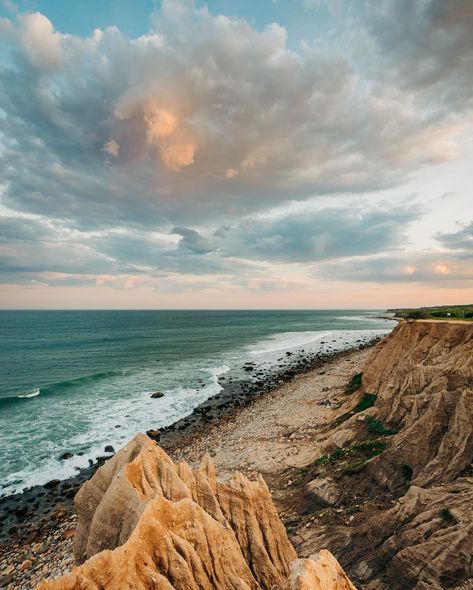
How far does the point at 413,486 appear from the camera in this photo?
10.8m

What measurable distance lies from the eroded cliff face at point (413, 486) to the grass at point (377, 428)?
0.09 meters

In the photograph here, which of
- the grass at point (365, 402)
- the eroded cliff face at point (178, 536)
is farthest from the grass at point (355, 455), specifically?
the grass at point (365, 402)

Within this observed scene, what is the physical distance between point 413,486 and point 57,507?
23.3 metres

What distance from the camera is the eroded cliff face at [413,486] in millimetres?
8344

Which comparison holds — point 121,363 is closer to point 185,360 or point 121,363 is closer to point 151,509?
point 185,360

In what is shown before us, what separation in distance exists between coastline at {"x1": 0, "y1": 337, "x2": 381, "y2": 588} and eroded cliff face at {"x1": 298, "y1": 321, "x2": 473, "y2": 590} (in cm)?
649

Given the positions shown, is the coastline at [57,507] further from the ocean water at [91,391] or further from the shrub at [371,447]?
the shrub at [371,447]

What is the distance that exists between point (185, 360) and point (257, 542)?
208 feet

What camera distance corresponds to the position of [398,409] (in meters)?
18.4

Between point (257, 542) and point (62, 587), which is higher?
point (62, 587)

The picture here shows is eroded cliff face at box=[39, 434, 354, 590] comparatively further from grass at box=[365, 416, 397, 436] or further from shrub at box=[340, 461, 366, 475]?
grass at box=[365, 416, 397, 436]

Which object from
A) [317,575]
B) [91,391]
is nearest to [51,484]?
[91,391]

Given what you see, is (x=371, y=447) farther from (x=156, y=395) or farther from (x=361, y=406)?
(x=156, y=395)

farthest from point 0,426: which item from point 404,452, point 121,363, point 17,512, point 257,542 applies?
point 404,452
